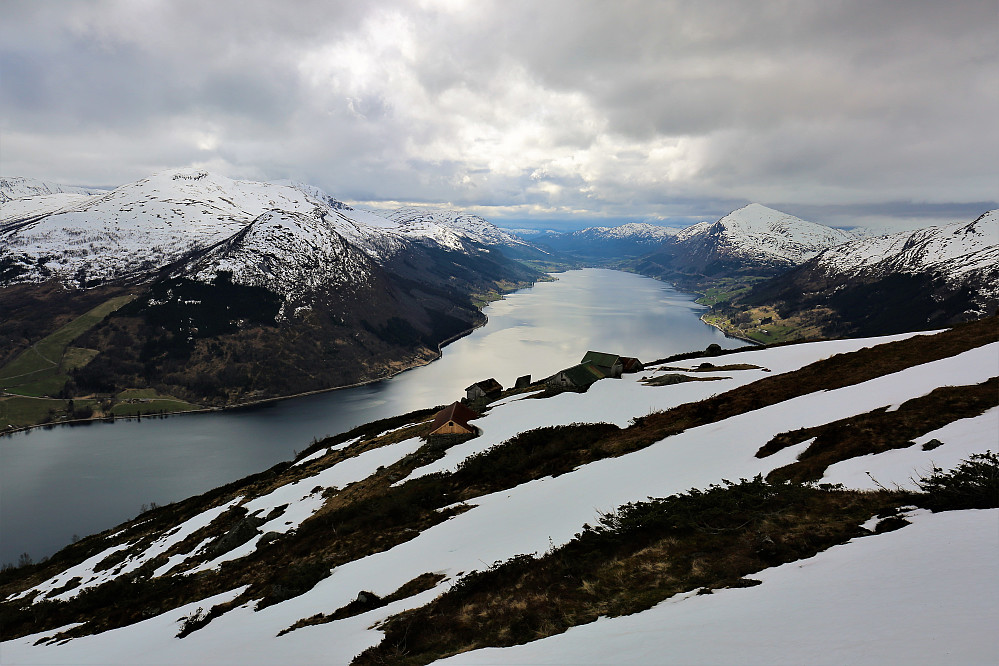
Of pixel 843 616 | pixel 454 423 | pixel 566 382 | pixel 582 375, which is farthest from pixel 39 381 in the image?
pixel 843 616

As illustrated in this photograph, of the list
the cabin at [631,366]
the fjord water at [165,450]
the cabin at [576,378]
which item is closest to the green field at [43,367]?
the fjord water at [165,450]

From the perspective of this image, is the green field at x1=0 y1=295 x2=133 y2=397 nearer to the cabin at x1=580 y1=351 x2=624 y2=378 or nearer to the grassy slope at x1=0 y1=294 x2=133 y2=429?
the grassy slope at x1=0 y1=294 x2=133 y2=429

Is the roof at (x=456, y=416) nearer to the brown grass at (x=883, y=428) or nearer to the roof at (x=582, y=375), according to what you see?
the roof at (x=582, y=375)

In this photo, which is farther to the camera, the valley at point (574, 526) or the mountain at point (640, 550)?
the valley at point (574, 526)

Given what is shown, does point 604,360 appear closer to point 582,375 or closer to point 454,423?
point 582,375

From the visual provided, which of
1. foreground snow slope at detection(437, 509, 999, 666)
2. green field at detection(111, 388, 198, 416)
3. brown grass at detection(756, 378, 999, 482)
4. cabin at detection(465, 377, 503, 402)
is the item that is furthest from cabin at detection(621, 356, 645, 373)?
green field at detection(111, 388, 198, 416)

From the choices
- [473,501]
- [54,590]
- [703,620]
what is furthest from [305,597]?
[54,590]
